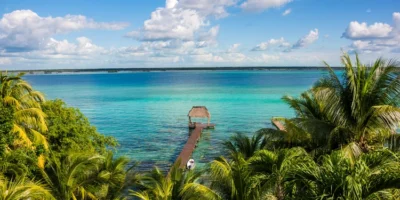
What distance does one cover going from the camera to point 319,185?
20.3ft

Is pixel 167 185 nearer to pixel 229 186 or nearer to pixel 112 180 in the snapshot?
pixel 229 186

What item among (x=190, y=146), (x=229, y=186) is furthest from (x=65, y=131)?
(x=190, y=146)

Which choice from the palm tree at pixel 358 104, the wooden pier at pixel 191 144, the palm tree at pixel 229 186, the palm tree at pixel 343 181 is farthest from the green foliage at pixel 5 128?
the wooden pier at pixel 191 144

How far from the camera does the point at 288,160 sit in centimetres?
859

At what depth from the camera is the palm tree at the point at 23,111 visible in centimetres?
1288

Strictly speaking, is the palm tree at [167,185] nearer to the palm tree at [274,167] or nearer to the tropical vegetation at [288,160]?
the tropical vegetation at [288,160]

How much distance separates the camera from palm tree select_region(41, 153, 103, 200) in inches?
416

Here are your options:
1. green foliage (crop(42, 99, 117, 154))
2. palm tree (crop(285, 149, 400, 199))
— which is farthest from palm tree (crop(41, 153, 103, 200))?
palm tree (crop(285, 149, 400, 199))

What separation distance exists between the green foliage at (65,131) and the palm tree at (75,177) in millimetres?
3394

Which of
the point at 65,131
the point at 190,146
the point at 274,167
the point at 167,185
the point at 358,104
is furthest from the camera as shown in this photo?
the point at 190,146

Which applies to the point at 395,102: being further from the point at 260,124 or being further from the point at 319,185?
the point at 260,124

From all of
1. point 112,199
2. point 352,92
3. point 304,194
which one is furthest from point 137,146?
point 304,194

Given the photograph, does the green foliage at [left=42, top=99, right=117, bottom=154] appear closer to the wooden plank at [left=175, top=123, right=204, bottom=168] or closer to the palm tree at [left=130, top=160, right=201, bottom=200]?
the palm tree at [left=130, top=160, right=201, bottom=200]

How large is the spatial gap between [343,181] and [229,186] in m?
3.54
